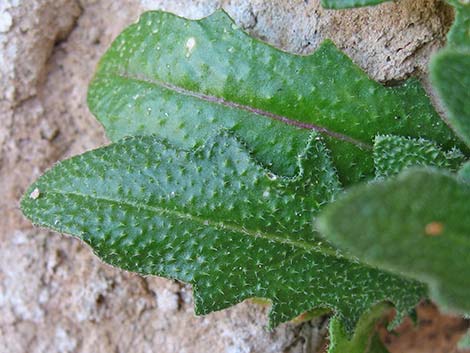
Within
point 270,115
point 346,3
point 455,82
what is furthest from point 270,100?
point 455,82

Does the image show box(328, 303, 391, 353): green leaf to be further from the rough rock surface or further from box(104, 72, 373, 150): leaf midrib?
box(104, 72, 373, 150): leaf midrib

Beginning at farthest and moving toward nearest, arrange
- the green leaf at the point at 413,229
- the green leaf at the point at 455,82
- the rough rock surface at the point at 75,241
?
1. the rough rock surface at the point at 75,241
2. the green leaf at the point at 455,82
3. the green leaf at the point at 413,229

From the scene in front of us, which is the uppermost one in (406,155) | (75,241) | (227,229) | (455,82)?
(455,82)

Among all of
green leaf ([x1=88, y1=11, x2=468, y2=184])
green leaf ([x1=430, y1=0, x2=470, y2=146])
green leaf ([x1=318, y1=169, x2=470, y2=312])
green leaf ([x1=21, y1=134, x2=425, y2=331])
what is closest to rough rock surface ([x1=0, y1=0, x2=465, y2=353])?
green leaf ([x1=88, y1=11, x2=468, y2=184])

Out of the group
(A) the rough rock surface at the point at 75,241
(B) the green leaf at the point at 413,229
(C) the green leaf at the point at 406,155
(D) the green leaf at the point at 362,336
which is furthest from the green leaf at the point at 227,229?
(B) the green leaf at the point at 413,229

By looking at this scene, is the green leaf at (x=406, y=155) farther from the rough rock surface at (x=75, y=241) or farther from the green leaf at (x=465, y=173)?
the rough rock surface at (x=75, y=241)

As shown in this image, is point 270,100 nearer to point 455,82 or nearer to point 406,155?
point 406,155
